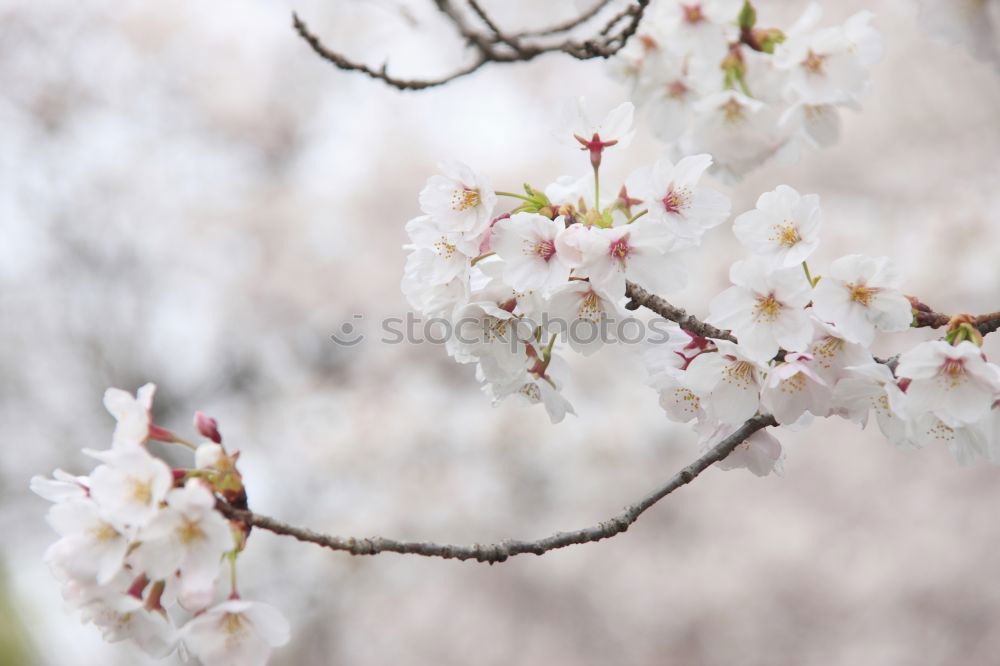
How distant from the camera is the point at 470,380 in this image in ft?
20.3

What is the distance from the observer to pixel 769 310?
96 centimetres

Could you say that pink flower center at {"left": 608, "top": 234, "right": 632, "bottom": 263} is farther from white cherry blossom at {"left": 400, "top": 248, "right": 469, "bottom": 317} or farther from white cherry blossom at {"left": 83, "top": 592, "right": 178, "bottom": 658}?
white cherry blossom at {"left": 83, "top": 592, "right": 178, "bottom": 658}

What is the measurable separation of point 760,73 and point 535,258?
2.76ft

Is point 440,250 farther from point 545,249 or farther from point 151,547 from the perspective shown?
point 151,547

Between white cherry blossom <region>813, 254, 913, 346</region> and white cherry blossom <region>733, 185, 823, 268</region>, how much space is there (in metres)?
0.05

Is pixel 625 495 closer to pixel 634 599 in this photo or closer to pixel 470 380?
pixel 634 599

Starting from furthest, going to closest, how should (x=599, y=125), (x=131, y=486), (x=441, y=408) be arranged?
(x=441, y=408) < (x=599, y=125) < (x=131, y=486)

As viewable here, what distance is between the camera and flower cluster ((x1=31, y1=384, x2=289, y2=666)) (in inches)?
31.2

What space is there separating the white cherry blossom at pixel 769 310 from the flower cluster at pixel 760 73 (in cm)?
68

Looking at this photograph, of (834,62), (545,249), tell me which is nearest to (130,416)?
(545,249)

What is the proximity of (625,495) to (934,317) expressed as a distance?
4851mm

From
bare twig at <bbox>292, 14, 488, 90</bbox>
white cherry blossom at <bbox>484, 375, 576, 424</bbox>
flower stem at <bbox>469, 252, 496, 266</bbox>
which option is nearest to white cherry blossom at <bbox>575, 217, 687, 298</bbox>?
flower stem at <bbox>469, 252, 496, 266</bbox>

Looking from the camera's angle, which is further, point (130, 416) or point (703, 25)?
point (703, 25)

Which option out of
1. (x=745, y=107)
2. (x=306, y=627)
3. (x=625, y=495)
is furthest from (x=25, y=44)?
(x=745, y=107)
